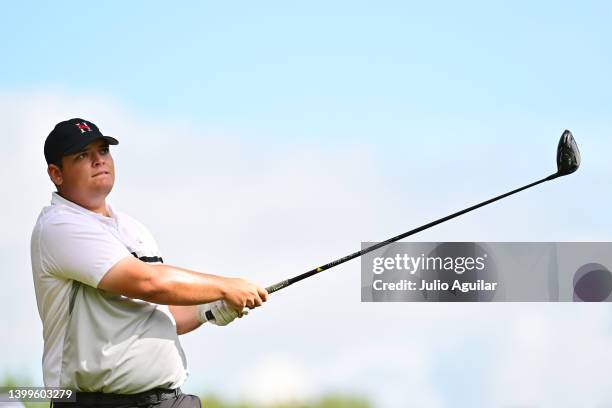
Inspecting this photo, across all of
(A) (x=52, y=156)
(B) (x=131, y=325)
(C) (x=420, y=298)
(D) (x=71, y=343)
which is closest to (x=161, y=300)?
(B) (x=131, y=325)

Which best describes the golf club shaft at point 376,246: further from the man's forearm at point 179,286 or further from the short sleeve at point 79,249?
the short sleeve at point 79,249

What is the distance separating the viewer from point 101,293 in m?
4.43

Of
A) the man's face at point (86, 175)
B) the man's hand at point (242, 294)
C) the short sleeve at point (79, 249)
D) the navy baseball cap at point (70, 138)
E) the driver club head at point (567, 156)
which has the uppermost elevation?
the driver club head at point (567, 156)

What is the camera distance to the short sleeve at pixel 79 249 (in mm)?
4316

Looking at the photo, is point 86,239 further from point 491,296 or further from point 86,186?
point 491,296

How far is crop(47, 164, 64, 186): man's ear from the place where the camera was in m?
4.72

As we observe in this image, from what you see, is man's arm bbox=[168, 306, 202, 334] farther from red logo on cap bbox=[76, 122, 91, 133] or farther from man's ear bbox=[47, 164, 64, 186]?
red logo on cap bbox=[76, 122, 91, 133]

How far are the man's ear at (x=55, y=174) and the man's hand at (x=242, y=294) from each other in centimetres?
100

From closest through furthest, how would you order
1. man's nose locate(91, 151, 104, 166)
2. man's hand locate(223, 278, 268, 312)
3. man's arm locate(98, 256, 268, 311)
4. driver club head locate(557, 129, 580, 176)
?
1. man's arm locate(98, 256, 268, 311)
2. man's hand locate(223, 278, 268, 312)
3. man's nose locate(91, 151, 104, 166)
4. driver club head locate(557, 129, 580, 176)

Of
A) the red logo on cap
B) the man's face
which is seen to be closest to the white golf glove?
the man's face

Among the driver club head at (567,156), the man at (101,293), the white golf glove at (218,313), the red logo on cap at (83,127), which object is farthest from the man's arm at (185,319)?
the driver club head at (567,156)

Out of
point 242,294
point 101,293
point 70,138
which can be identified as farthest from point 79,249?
point 242,294

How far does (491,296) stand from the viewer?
841 centimetres

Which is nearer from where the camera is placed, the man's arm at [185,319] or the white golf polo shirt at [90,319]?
the white golf polo shirt at [90,319]
